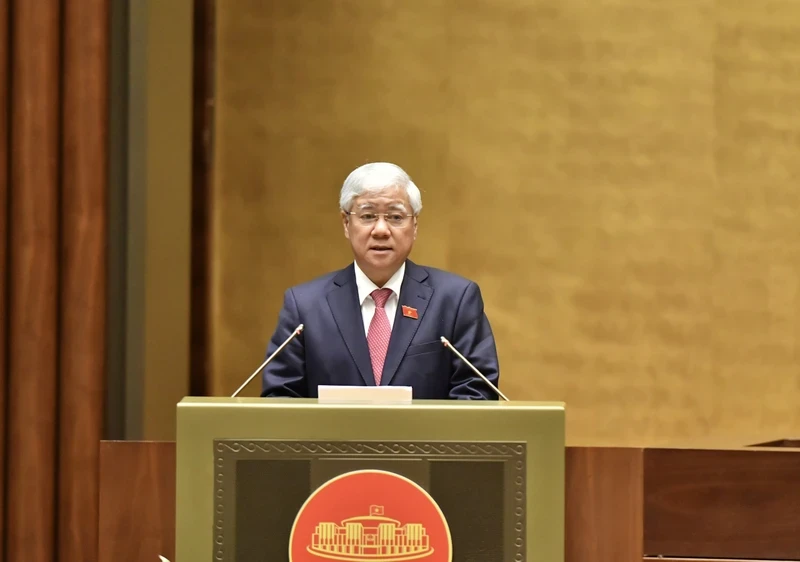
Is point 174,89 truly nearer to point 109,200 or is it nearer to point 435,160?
point 109,200

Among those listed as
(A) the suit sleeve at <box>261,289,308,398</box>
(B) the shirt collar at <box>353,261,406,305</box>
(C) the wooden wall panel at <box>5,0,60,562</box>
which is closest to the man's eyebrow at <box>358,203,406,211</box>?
(B) the shirt collar at <box>353,261,406,305</box>

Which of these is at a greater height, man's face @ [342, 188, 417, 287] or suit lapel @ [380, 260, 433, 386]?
man's face @ [342, 188, 417, 287]

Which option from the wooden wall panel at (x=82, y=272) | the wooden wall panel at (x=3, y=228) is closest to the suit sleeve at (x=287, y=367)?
the wooden wall panel at (x=82, y=272)

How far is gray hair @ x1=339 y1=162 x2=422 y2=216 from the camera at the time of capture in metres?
2.45

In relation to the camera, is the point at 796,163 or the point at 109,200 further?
the point at 796,163

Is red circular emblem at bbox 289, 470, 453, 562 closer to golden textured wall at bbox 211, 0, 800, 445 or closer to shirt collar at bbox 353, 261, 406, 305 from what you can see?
shirt collar at bbox 353, 261, 406, 305

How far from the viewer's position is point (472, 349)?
7.80ft

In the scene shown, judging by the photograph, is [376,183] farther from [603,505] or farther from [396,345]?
[603,505]

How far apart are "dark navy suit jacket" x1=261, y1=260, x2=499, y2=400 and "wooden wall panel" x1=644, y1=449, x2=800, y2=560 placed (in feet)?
1.43

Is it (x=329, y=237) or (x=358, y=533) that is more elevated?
(x=329, y=237)

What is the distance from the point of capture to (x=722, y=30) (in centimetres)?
394

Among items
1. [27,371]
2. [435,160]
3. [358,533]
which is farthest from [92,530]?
[435,160]

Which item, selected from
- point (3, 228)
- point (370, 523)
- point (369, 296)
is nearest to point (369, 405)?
point (370, 523)

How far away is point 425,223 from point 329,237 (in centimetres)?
34
